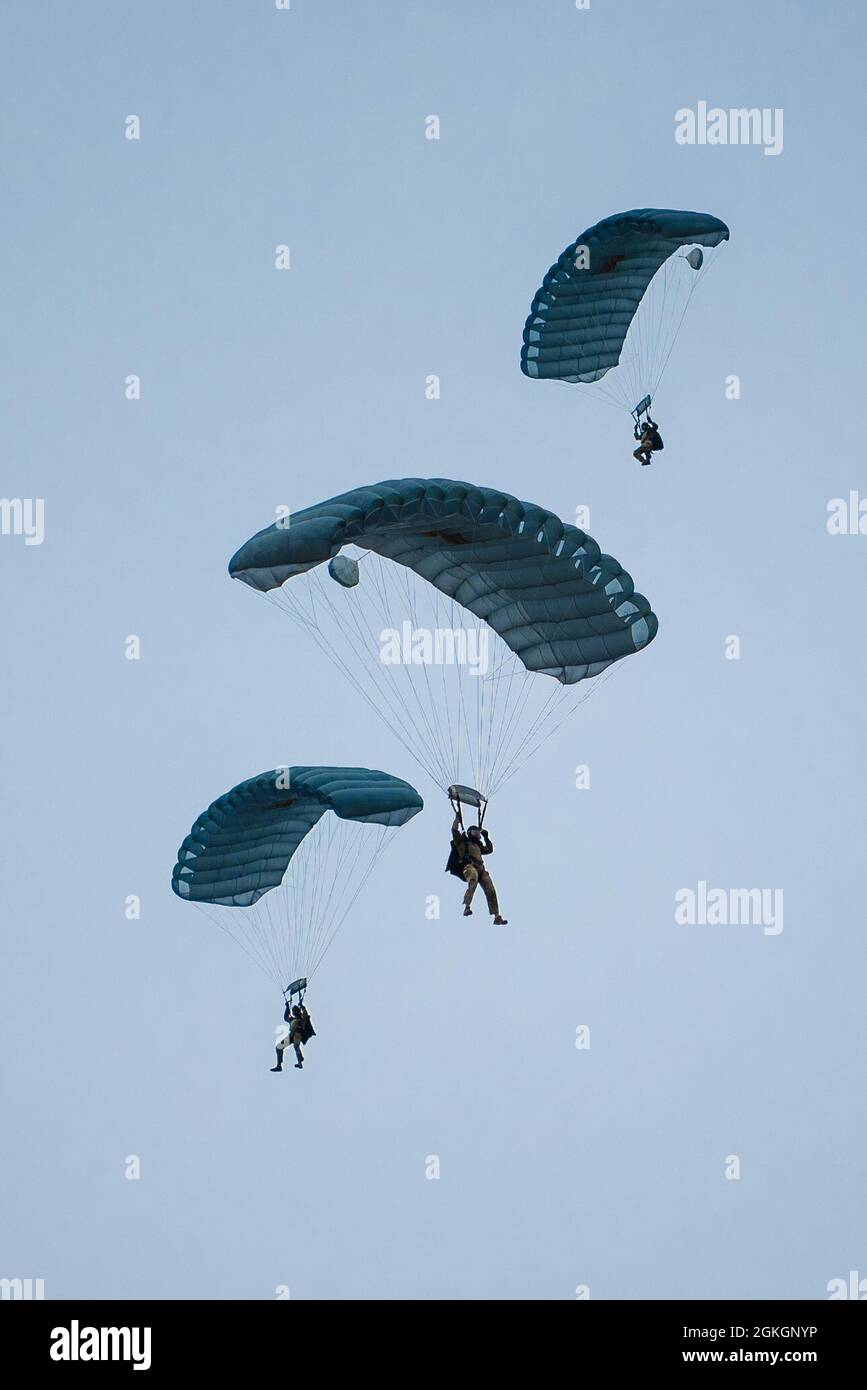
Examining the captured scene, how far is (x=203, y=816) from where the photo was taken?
2634 centimetres

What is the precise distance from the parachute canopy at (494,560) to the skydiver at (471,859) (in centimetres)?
198

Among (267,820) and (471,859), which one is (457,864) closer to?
(471,859)

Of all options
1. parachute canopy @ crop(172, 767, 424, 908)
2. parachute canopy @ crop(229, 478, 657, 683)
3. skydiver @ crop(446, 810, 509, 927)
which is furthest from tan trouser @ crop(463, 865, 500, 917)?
parachute canopy @ crop(229, 478, 657, 683)

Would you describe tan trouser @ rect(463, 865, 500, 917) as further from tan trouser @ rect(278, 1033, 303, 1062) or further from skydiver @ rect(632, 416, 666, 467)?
skydiver @ rect(632, 416, 666, 467)

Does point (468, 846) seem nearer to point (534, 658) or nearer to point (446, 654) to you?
point (534, 658)

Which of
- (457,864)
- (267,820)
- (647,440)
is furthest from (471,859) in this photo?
(647,440)

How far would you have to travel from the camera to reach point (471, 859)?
1028 inches

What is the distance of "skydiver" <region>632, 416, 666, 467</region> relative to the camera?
108ft

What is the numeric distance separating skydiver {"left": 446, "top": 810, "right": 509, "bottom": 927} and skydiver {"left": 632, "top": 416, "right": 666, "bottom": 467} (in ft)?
26.5

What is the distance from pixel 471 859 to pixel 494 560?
9.76 feet

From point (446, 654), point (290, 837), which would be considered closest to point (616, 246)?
point (446, 654)
